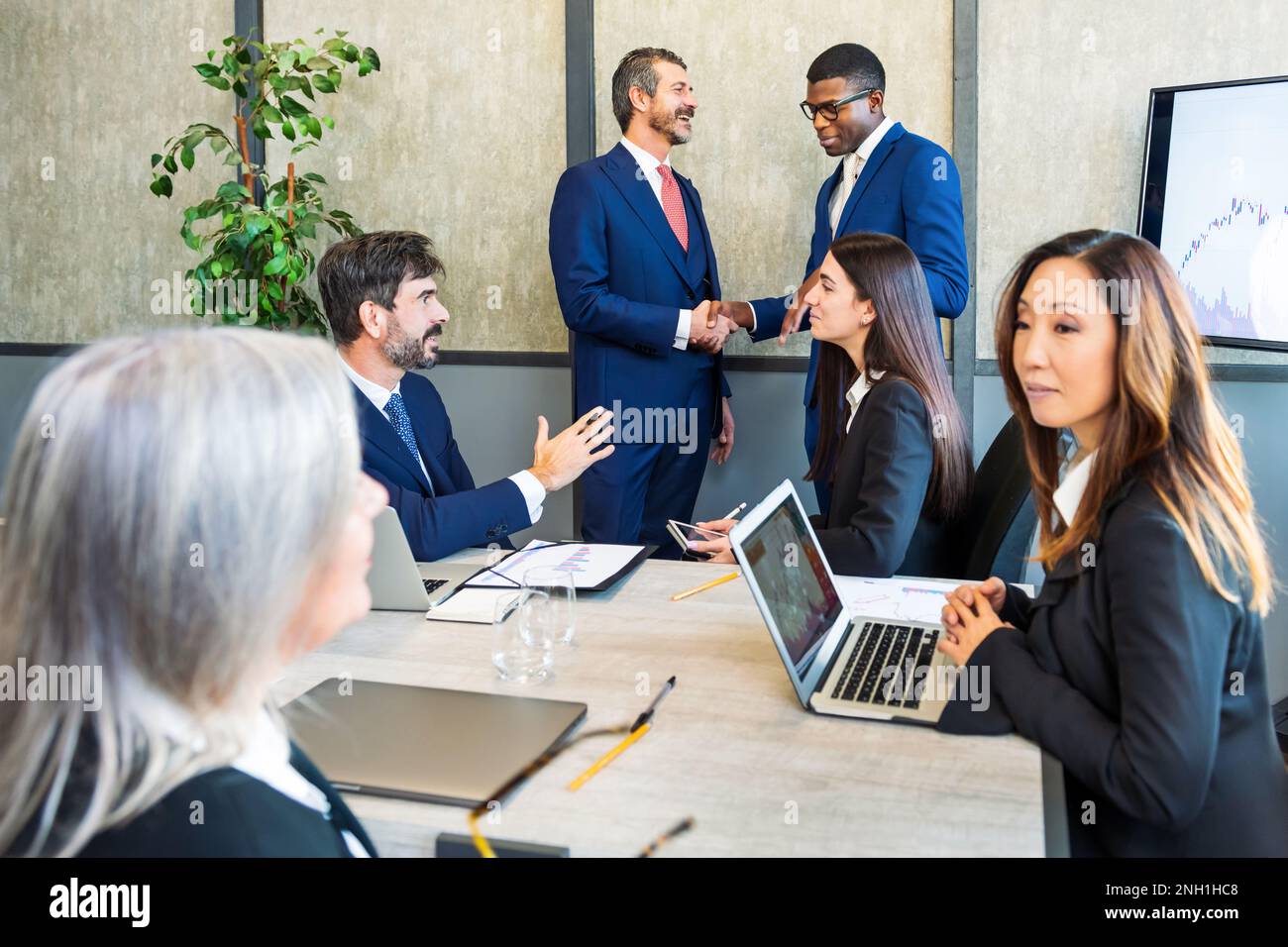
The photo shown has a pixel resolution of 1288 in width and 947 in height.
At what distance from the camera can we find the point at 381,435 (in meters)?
2.51

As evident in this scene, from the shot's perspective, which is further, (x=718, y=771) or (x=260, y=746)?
(x=718, y=771)

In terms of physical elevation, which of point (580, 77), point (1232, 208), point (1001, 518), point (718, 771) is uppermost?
point (580, 77)

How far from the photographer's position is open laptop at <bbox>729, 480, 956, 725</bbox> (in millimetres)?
1501

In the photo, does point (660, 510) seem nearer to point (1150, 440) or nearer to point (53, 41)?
point (1150, 440)

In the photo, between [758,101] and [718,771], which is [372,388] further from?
[758,101]

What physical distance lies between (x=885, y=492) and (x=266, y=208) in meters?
2.62

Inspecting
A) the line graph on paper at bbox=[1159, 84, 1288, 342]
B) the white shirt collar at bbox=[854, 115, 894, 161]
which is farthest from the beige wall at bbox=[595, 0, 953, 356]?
the line graph on paper at bbox=[1159, 84, 1288, 342]

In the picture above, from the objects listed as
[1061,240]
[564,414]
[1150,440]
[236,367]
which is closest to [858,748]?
[1150,440]

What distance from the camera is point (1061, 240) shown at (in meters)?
1.61

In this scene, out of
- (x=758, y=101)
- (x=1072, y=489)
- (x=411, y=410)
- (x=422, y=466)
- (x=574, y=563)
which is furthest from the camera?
(x=758, y=101)

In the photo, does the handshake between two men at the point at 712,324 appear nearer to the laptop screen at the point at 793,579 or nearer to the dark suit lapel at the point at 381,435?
the dark suit lapel at the point at 381,435

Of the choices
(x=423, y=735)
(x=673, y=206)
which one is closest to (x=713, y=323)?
(x=673, y=206)

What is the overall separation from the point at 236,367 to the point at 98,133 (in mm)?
4280

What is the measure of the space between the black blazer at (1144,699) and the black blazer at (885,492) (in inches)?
25.6
